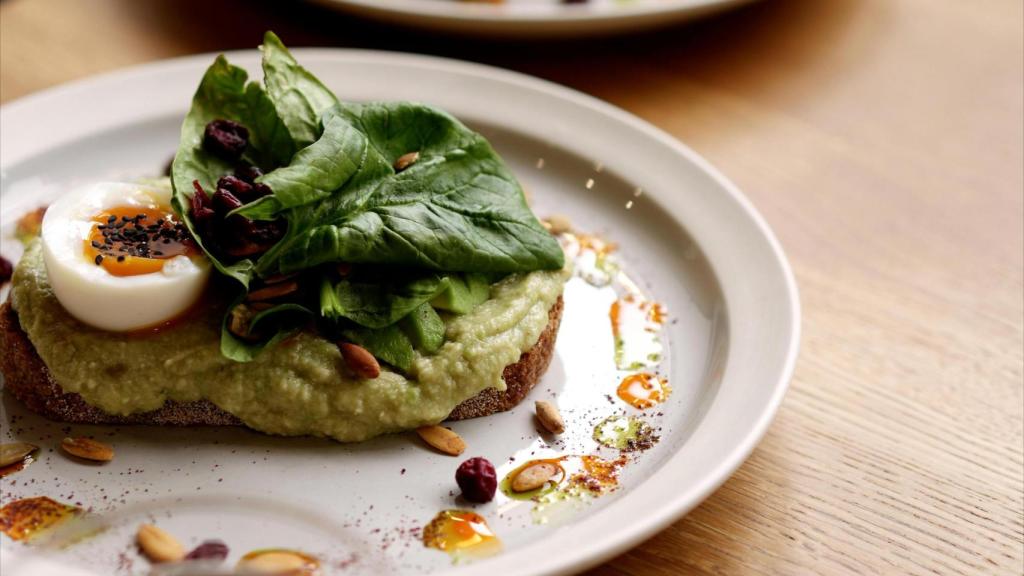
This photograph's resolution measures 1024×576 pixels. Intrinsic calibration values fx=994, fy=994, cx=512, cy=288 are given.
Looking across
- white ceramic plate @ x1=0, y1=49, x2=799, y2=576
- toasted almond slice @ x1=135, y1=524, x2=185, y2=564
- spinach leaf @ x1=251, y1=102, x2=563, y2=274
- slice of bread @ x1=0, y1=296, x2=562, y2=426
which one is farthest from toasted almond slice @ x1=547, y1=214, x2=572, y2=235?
toasted almond slice @ x1=135, y1=524, x2=185, y2=564

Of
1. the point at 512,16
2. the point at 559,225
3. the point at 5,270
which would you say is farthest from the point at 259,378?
the point at 512,16

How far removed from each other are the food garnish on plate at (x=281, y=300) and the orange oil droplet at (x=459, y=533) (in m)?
0.32

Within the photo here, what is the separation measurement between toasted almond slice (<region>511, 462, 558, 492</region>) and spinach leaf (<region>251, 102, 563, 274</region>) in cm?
65

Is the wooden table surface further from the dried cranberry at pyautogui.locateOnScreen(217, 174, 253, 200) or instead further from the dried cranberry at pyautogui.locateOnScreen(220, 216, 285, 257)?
the dried cranberry at pyautogui.locateOnScreen(217, 174, 253, 200)

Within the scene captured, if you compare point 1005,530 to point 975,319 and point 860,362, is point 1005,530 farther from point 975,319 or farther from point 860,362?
point 975,319

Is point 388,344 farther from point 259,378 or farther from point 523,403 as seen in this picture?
point 523,403

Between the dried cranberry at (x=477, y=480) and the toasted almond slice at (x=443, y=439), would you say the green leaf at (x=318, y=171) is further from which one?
the dried cranberry at (x=477, y=480)

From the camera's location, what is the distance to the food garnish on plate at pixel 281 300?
9.39ft

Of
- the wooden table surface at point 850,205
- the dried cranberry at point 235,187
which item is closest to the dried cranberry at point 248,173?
the dried cranberry at point 235,187

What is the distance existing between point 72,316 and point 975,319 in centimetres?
321

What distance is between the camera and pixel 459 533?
2.69m

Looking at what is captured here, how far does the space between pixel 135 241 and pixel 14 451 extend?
69 centimetres

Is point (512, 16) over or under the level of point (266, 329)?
over

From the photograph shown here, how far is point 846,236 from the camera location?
4.24 meters
